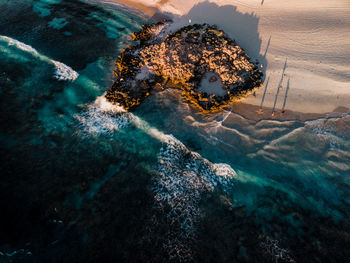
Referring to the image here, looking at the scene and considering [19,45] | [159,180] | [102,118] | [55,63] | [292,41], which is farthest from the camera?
[19,45]

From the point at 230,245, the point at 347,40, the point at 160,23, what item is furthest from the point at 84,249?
the point at 347,40

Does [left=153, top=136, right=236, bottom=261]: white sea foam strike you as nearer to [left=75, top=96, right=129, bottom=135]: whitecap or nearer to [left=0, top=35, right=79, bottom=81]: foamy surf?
[left=75, top=96, right=129, bottom=135]: whitecap

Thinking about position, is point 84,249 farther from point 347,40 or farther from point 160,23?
point 347,40

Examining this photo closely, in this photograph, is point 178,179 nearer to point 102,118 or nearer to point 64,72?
point 102,118

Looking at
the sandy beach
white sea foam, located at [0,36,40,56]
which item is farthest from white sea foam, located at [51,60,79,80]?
the sandy beach

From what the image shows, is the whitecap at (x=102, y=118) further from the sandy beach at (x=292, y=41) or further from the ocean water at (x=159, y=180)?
the sandy beach at (x=292, y=41)

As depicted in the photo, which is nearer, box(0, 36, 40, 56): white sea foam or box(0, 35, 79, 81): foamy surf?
box(0, 35, 79, 81): foamy surf

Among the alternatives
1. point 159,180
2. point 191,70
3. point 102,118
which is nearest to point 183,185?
point 159,180
